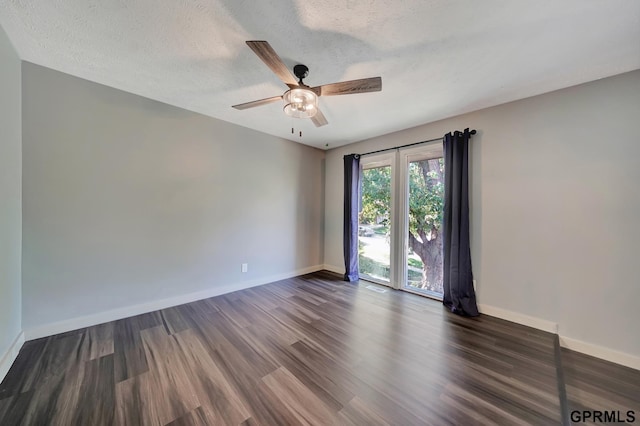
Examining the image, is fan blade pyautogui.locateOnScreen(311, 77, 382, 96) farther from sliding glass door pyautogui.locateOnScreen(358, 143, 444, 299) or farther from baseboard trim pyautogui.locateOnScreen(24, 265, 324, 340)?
baseboard trim pyautogui.locateOnScreen(24, 265, 324, 340)

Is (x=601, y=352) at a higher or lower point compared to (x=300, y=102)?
lower

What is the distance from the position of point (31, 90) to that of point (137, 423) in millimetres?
2869

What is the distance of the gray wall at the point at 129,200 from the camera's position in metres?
2.02

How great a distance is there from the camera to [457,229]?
2721 millimetres

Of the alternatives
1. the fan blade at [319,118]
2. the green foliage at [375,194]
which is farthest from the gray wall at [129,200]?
the green foliage at [375,194]

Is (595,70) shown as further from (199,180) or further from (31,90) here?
(31,90)

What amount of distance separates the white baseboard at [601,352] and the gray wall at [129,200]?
366cm

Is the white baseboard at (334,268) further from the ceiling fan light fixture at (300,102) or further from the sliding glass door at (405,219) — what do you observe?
the ceiling fan light fixture at (300,102)

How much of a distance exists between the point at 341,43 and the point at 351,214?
269cm

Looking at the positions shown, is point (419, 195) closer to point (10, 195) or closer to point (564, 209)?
point (564, 209)

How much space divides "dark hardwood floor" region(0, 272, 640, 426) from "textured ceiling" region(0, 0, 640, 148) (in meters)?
2.49

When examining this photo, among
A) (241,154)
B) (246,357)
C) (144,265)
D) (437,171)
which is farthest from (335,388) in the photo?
(241,154)

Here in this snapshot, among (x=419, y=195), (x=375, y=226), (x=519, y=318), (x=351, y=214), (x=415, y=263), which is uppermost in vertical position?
(x=419, y=195)

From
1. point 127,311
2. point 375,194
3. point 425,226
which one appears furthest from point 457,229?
point 127,311
